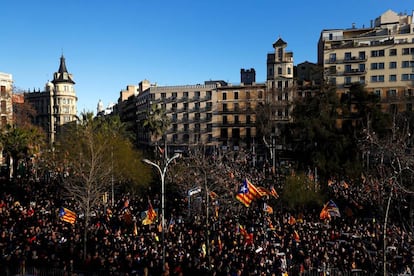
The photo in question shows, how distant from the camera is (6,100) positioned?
62.5m

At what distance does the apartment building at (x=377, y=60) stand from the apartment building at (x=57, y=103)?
74.3 m

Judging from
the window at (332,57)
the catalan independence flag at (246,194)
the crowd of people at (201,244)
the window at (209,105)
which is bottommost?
the crowd of people at (201,244)

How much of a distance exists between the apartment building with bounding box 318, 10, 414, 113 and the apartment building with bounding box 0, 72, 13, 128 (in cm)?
5045

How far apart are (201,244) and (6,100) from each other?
53458mm

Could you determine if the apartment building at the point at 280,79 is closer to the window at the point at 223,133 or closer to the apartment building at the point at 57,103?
the window at the point at 223,133

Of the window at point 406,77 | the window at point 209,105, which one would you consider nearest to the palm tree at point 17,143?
the window at point 209,105

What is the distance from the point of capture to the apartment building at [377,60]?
59969 millimetres

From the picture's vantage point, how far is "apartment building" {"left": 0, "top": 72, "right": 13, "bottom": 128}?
60366 millimetres

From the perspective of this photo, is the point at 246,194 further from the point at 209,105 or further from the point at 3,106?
the point at 3,106

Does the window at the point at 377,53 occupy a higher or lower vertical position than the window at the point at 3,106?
higher

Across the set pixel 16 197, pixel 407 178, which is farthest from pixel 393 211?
pixel 16 197

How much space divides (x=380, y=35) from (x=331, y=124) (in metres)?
31.6

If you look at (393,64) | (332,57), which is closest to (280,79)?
(332,57)

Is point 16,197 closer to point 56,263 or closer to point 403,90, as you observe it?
point 56,263
